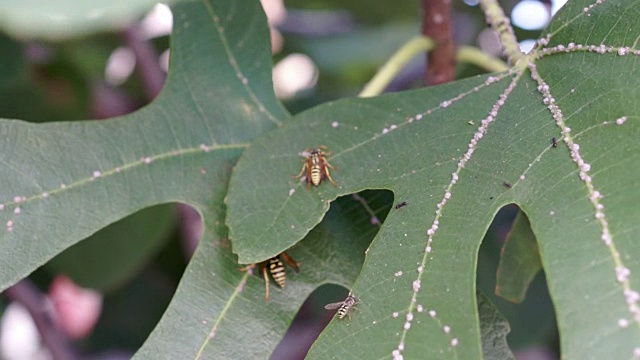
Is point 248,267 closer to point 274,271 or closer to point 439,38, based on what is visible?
point 274,271

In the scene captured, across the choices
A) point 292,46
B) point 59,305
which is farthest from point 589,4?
point 59,305

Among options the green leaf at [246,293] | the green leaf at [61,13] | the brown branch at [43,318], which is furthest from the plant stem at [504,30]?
the brown branch at [43,318]

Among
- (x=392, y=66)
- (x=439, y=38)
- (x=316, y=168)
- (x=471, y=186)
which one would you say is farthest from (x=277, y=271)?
(x=439, y=38)

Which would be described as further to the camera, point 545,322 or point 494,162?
point 545,322

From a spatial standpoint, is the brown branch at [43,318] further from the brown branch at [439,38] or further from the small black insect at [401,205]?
the small black insect at [401,205]

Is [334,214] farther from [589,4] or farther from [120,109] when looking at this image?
[120,109]
